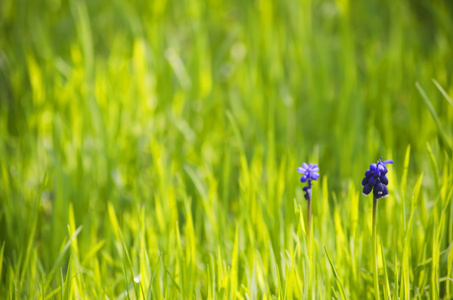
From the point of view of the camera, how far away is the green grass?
139 centimetres

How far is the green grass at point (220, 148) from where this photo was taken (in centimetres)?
139

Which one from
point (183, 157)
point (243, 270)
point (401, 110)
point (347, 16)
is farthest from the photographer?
point (347, 16)

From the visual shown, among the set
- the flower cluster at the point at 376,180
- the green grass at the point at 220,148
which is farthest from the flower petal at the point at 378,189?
the green grass at the point at 220,148

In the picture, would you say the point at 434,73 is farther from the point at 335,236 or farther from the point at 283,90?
the point at 335,236

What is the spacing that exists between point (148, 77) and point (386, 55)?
127cm

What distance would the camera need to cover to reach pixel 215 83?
2.54m


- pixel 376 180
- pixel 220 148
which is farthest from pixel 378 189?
pixel 220 148

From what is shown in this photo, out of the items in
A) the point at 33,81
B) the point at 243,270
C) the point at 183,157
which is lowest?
the point at 243,270

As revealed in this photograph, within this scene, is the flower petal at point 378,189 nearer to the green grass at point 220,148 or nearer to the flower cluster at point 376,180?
the flower cluster at point 376,180

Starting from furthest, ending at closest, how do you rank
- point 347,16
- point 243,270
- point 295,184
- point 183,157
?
point 347,16 < point 183,157 < point 295,184 < point 243,270

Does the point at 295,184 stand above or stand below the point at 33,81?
below

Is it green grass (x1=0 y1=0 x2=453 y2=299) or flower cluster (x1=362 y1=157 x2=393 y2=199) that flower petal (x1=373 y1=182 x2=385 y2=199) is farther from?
green grass (x1=0 y1=0 x2=453 y2=299)

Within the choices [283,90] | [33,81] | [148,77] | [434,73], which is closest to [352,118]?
[283,90]

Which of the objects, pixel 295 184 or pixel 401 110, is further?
pixel 401 110
